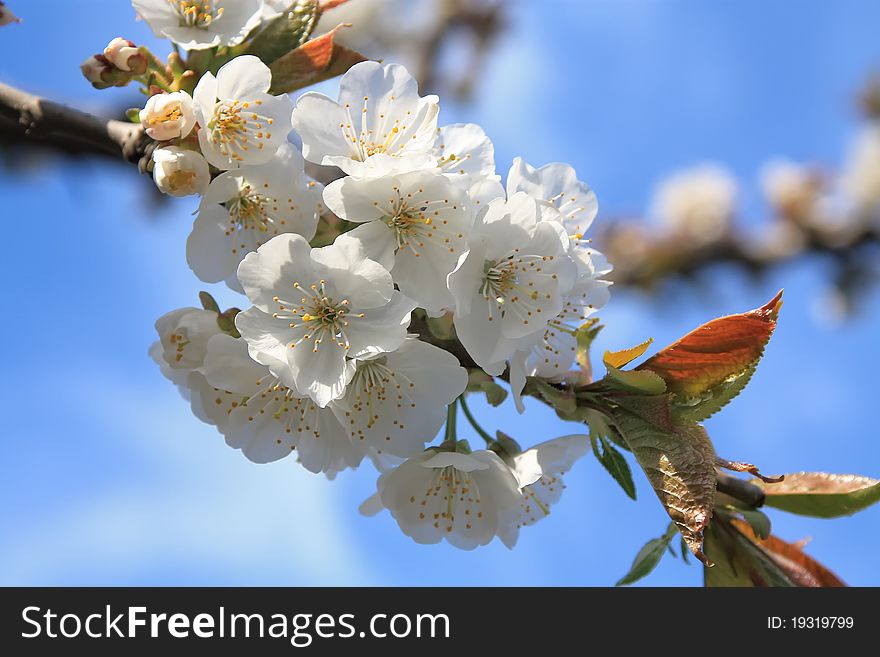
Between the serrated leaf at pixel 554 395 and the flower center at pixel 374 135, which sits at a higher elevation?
the flower center at pixel 374 135

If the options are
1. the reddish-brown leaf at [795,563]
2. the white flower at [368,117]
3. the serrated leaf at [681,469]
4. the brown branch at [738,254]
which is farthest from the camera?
the brown branch at [738,254]

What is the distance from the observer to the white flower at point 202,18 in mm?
1250

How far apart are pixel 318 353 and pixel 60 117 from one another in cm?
53

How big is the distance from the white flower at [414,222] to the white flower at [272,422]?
0.26 meters

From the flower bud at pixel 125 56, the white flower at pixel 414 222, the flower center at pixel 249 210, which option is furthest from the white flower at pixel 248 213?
the flower bud at pixel 125 56

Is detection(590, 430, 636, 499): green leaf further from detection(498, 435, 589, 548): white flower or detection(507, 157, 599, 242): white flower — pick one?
detection(507, 157, 599, 242): white flower

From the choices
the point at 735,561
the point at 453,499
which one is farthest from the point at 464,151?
the point at 735,561

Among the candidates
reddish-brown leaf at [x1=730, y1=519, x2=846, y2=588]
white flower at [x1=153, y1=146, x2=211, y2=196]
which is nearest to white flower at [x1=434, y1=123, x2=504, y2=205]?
white flower at [x1=153, y1=146, x2=211, y2=196]

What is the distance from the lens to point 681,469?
43.5 inches

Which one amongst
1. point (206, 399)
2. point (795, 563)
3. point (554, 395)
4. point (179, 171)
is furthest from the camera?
point (795, 563)

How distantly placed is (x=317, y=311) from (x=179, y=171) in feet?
0.87

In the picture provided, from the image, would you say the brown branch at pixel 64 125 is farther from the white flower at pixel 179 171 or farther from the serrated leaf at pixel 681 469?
the serrated leaf at pixel 681 469

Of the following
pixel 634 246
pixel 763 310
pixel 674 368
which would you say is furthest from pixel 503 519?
pixel 634 246

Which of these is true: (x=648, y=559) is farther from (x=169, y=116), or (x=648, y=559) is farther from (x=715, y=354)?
(x=169, y=116)
